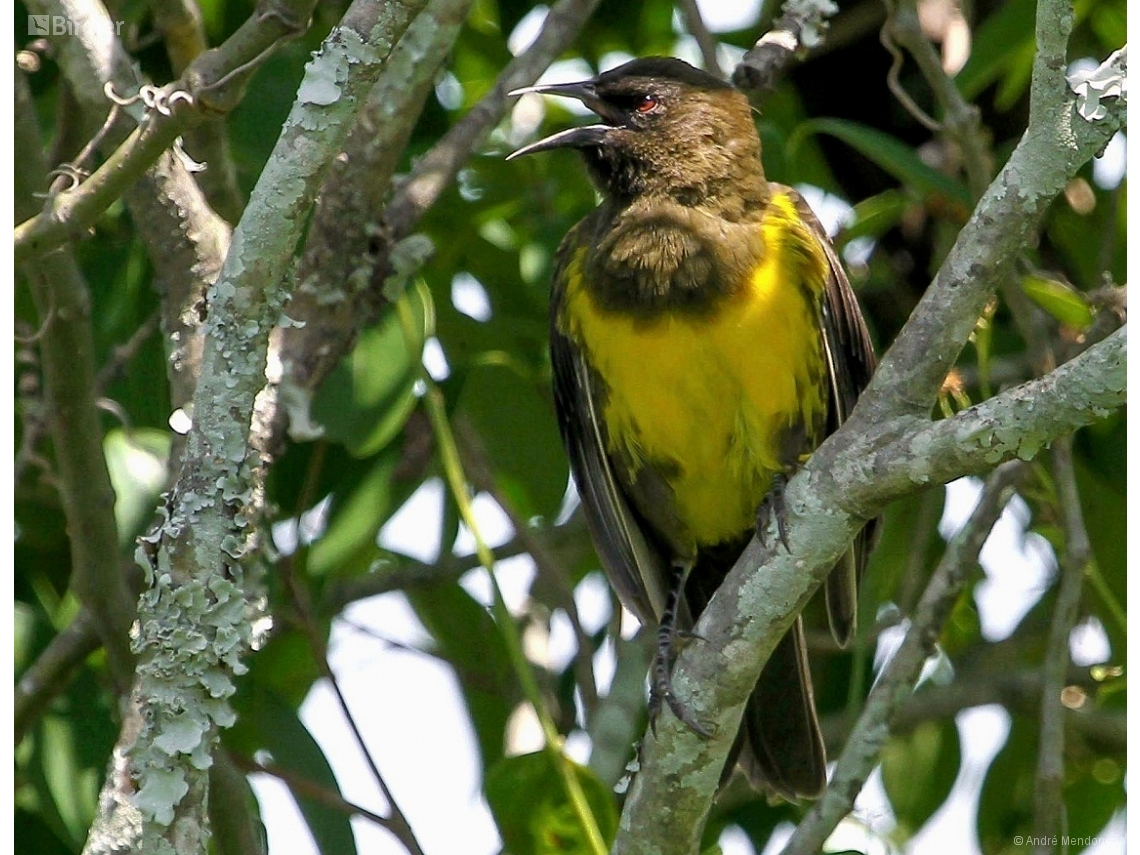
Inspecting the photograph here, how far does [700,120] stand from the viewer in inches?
165

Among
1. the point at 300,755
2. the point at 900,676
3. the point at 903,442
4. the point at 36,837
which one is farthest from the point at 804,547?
the point at 36,837

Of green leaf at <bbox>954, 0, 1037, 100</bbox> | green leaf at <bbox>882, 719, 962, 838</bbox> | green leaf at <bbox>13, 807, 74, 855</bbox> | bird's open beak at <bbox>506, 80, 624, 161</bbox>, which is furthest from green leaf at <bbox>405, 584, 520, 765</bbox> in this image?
green leaf at <bbox>954, 0, 1037, 100</bbox>

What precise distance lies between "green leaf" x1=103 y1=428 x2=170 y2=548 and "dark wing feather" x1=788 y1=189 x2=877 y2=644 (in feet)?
5.03

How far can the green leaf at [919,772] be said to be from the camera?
4.54 m

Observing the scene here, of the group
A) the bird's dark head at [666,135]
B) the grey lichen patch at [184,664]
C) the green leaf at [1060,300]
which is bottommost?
the grey lichen patch at [184,664]

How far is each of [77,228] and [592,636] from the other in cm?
253

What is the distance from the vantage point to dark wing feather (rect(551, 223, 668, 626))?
412cm

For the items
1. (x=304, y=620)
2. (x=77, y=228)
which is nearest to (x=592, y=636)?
(x=304, y=620)

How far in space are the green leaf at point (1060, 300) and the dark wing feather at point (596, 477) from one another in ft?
3.47

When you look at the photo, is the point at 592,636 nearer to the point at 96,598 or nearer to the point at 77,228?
the point at 96,598

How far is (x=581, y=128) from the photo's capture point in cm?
418

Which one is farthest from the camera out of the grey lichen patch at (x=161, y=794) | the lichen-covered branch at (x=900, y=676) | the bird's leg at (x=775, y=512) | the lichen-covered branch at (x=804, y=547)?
the lichen-covered branch at (x=900, y=676)

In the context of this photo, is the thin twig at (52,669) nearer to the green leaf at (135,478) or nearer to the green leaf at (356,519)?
the green leaf at (135,478)

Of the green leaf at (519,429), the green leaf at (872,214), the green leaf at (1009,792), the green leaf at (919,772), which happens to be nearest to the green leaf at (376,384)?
the green leaf at (519,429)
